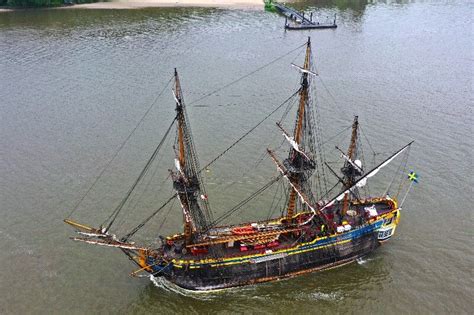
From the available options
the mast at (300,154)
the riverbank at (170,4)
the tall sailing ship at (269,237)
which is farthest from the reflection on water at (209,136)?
the riverbank at (170,4)

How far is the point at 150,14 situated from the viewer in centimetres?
10169

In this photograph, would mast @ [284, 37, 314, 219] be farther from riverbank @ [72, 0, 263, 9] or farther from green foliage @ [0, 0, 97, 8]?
green foliage @ [0, 0, 97, 8]

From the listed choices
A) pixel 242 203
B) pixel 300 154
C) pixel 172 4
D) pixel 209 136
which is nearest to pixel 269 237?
pixel 300 154

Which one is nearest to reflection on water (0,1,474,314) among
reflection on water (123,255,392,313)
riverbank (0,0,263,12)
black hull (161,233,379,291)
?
reflection on water (123,255,392,313)

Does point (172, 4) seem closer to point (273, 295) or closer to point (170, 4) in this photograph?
point (170, 4)

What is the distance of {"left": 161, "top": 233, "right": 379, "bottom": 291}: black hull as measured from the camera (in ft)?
99.2

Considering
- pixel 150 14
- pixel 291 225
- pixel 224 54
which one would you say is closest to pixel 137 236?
pixel 291 225

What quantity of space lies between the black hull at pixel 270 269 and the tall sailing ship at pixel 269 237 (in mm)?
68

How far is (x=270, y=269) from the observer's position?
103 feet

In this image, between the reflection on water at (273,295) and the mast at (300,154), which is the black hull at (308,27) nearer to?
the mast at (300,154)

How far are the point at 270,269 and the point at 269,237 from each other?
2.23m

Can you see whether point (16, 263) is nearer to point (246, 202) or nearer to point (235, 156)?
point (246, 202)

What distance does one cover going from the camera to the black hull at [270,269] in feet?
99.2

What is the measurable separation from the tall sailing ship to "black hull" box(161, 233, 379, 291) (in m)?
0.07
